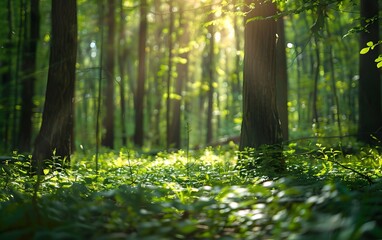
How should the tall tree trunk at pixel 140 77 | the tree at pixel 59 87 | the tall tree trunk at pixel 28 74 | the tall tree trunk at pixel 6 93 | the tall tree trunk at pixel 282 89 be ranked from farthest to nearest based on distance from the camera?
the tall tree trunk at pixel 140 77 < the tall tree trunk at pixel 6 93 < the tall tree trunk at pixel 28 74 < the tall tree trunk at pixel 282 89 < the tree at pixel 59 87

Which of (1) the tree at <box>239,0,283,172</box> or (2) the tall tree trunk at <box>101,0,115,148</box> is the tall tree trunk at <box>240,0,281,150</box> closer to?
(1) the tree at <box>239,0,283,172</box>

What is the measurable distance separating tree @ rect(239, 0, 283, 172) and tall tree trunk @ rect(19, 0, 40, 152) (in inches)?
355

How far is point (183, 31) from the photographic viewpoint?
21828 mm

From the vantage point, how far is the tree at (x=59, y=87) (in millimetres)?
8969

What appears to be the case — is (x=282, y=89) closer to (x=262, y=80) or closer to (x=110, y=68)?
(x=262, y=80)

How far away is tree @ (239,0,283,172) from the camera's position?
8.20 metres

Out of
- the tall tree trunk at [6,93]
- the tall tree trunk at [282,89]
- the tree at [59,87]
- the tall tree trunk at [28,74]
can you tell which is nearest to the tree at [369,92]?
the tall tree trunk at [282,89]

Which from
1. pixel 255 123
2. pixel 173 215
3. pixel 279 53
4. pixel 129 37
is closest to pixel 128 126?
pixel 129 37

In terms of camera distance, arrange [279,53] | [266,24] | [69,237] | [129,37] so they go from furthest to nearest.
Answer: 1. [129,37]
2. [279,53]
3. [266,24]
4. [69,237]

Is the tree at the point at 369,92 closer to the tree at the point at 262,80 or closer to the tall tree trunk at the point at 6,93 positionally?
the tree at the point at 262,80

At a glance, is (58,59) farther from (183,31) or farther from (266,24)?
(183,31)

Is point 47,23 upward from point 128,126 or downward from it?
upward

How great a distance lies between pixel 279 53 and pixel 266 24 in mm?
4164

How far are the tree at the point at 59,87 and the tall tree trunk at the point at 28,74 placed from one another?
5.87m
